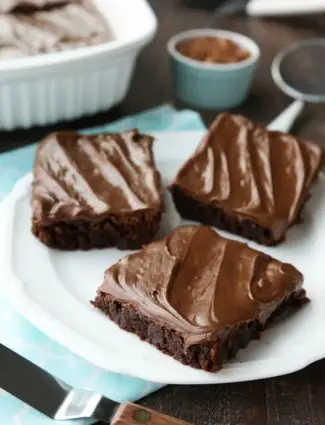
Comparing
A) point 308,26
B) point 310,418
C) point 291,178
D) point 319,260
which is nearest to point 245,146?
point 291,178

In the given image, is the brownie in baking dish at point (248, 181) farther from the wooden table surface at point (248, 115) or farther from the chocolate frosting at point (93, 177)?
the wooden table surface at point (248, 115)

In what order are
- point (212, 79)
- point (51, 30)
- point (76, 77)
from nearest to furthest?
point (76, 77) → point (51, 30) → point (212, 79)

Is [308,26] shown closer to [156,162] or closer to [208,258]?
[156,162]

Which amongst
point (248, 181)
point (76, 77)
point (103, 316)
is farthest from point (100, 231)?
point (76, 77)

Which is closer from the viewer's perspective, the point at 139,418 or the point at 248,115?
the point at 139,418

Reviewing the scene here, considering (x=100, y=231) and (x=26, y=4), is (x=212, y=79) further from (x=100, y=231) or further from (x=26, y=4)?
(x=100, y=231)

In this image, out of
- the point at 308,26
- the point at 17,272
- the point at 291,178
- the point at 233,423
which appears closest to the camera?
the point at 233,423

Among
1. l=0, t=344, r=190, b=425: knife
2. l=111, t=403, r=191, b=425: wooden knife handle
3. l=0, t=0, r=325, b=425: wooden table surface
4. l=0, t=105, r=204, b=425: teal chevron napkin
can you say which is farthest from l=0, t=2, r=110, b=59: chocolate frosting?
l=111, t=403, r=191, b=425: wooden knife handle
